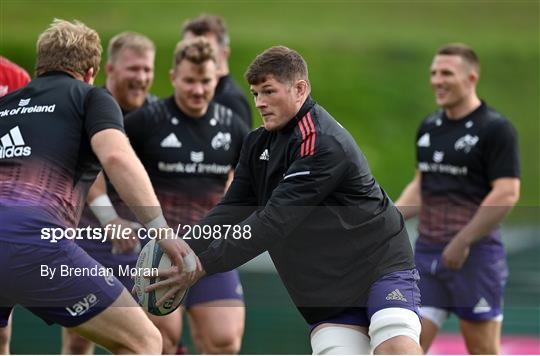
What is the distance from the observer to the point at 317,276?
4844mm

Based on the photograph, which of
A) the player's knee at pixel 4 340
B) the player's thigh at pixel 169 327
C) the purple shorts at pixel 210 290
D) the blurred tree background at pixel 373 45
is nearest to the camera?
the player's knee at pixel 4 340

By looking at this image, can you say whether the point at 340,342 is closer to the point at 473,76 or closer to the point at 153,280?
the point at 153,280

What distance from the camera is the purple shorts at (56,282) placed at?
461cm

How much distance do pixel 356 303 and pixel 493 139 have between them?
7.92 ft

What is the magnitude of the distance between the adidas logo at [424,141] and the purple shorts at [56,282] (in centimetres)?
307

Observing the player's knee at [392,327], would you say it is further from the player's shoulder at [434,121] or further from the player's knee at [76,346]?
the player's knee at [76,346]

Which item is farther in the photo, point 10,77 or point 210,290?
point 210,290

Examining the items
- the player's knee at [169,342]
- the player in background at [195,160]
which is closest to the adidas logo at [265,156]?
the player in background at [195,160]

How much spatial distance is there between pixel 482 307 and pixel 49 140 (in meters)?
3.32

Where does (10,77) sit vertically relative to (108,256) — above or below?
above

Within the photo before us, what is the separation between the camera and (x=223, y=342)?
21.9 feet

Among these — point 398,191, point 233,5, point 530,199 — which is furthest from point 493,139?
point 233,5

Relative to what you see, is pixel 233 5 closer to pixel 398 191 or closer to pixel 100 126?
pixel 398 191

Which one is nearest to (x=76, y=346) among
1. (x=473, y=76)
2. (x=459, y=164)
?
(x=459, y=164)
